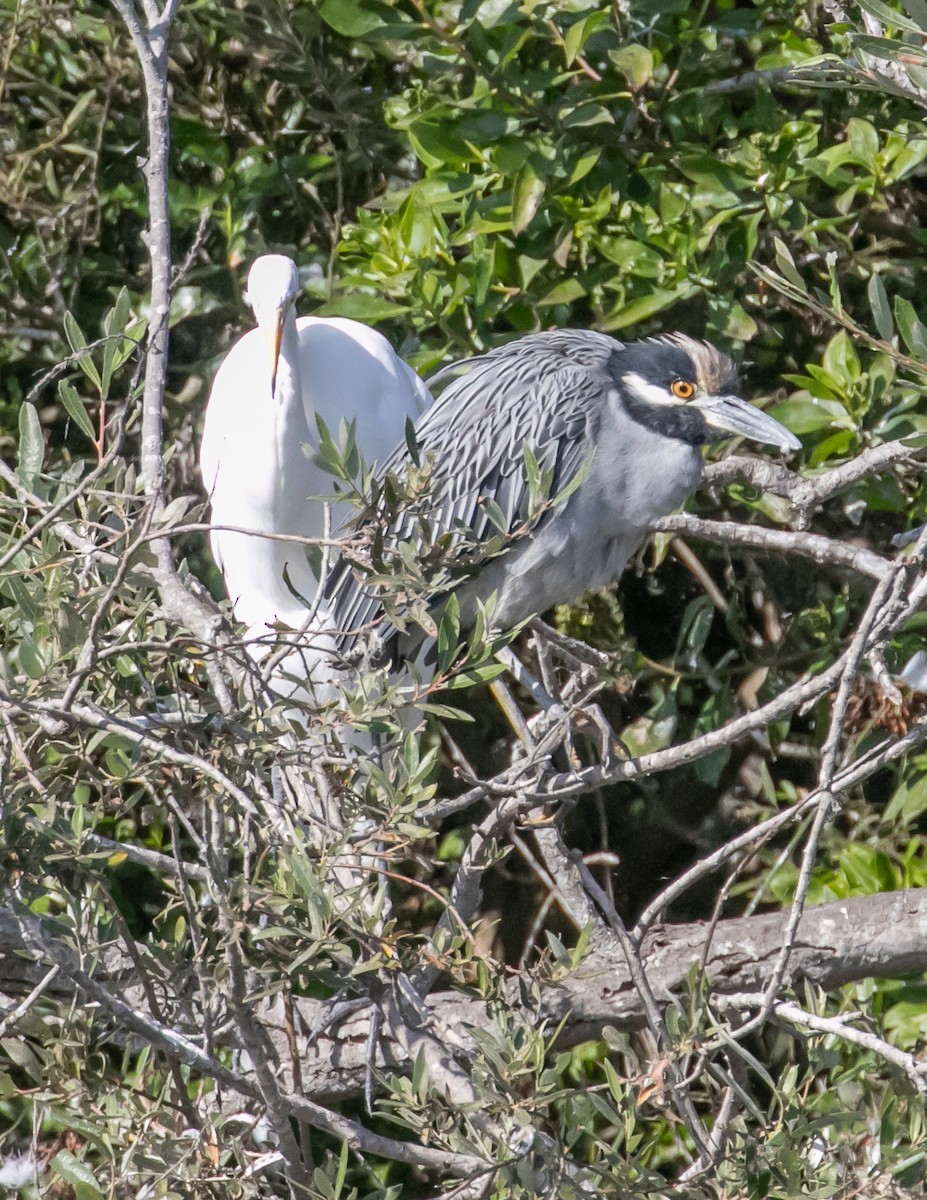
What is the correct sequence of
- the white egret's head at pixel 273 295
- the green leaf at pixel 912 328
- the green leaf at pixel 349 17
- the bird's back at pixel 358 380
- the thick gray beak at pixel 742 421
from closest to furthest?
the green leaf at pixel 912 328 → the thick gray beak at pixel 742 421 → the green leaf at pixel 349 17 → the white egret's head at pixel 273 295 → the bird's back at pixel 358 380

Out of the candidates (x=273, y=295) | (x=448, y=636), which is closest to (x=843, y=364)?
(x=273, y=295)

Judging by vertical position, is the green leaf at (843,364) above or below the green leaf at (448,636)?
below

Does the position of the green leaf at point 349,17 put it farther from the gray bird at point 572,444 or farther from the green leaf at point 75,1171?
the green leaf at point 75,1171

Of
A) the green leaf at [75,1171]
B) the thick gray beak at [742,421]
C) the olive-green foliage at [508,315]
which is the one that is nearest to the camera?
the green leaf at [75,1171]

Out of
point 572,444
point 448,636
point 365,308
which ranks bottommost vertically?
point 572,444

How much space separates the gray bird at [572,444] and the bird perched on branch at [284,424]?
0.23 meters

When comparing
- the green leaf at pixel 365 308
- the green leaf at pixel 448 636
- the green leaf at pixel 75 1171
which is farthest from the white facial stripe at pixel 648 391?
the green leaf at pixel 75 1171

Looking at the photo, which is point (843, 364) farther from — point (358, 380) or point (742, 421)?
point (358, 380)

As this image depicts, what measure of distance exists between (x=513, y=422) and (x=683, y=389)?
1.05 ft

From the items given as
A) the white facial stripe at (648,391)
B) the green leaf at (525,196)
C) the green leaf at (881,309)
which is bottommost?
the white facial stripe at (648,391)

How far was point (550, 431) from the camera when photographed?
2.66 meters

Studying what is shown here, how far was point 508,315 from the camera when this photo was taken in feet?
9.00

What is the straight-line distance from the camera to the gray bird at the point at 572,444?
2.53 m

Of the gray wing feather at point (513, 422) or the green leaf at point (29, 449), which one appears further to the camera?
the gray wing feather at point (513, 422)
